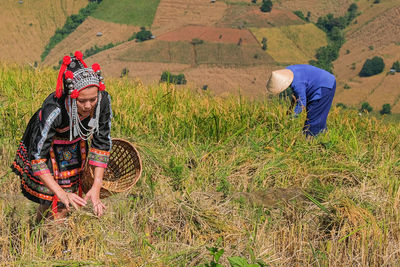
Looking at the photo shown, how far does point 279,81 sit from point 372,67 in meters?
89.1

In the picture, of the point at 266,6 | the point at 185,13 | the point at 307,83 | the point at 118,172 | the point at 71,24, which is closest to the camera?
the point at 118,172

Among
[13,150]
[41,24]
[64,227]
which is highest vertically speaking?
[64,227]

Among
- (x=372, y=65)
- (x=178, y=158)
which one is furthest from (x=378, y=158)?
(x=372, y=65)

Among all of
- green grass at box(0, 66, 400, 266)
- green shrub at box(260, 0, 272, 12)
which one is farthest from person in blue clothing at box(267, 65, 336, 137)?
green shrub at box(260, 0, 272, 12)

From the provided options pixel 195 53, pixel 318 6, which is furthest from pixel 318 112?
pixel 318 6

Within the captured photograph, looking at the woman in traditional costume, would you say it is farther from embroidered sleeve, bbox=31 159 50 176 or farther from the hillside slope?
the hillside slope

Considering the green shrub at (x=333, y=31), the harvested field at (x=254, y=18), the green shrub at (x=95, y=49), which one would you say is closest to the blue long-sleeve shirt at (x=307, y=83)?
the green shrub at (x=95, y=49)

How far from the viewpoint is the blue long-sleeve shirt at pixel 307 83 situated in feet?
13.0

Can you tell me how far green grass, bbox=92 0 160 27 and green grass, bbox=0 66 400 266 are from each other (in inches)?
4195

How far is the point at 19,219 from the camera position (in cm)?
272

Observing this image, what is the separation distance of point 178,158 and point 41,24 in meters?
120

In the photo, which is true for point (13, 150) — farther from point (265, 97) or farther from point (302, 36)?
point (302, 36)

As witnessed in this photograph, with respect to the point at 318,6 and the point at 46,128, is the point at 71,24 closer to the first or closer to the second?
the point at 318,6

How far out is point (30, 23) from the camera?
110812 millimetres
